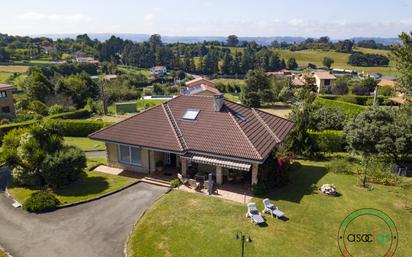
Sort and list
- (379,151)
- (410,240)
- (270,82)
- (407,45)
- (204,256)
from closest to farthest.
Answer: (204,256)
(410,240)
(379,151)
(407,45)
(270,82)

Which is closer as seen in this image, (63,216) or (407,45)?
(63,216)

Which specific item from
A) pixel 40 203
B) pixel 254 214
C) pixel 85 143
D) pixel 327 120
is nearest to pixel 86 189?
pixel 40 203

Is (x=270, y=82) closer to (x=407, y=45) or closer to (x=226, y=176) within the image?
(x=407, y=45)

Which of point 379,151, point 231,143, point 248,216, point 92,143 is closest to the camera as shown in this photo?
point 248,216

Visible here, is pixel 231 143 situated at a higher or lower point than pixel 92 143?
higher

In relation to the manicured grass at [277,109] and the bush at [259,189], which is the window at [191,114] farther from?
the manicured grass at [277,109]

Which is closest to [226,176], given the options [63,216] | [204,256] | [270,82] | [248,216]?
[248,216]
